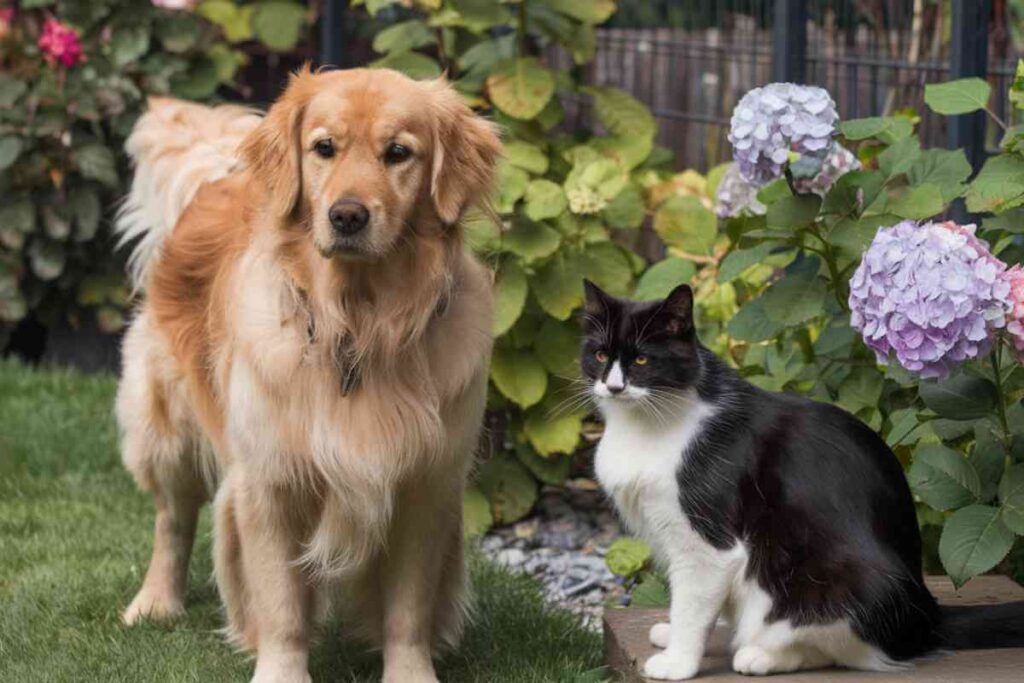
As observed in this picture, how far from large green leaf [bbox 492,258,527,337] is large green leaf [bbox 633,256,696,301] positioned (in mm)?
614

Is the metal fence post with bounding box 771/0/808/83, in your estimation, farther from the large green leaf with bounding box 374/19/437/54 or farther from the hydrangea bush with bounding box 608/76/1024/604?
the large green leaf with bounding box 374/19/437/54

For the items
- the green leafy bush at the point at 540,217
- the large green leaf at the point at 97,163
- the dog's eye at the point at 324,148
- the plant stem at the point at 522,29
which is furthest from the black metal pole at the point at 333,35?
the dog's eye at the point at 324,148

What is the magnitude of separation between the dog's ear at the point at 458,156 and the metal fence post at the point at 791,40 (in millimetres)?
1634

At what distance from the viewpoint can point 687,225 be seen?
16.8ft

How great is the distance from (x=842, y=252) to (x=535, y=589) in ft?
4.36

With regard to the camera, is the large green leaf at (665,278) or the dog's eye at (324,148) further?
the large green leaf at (665,278)

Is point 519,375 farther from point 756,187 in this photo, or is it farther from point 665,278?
point 756,187

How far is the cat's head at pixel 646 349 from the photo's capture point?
3.34 meters

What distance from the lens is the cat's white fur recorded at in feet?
10.6

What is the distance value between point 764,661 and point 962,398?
667 millimetres

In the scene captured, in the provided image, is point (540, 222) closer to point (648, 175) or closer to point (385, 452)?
point (648, 175)

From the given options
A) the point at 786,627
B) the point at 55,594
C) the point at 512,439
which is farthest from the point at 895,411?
the point at 55,594

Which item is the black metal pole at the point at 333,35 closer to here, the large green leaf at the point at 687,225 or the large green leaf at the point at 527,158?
the large green leaf at the point at 527,158

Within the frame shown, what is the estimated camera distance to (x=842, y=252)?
3.85m
